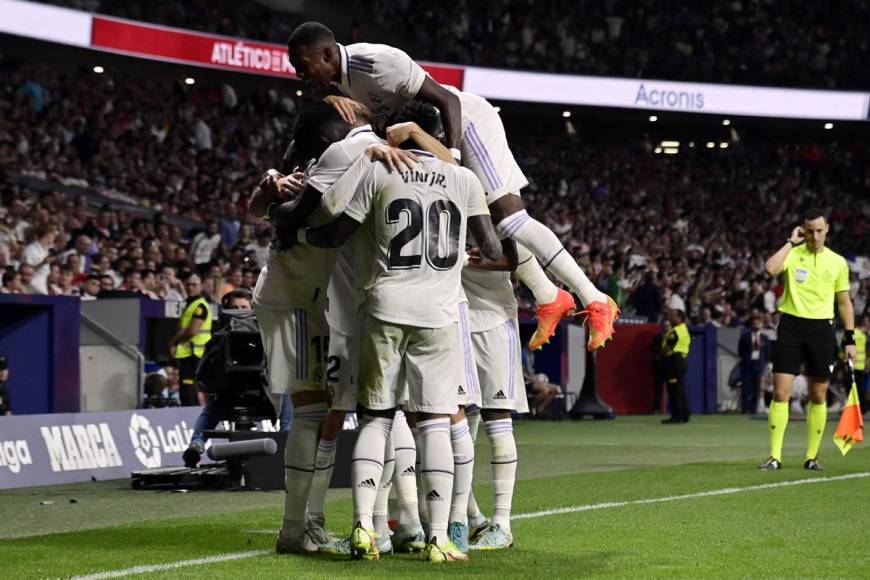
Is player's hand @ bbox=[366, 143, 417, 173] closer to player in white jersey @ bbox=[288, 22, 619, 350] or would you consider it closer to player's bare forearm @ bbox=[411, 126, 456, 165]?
player's bare forearm @ bbox=[411, 126, 456, 165]

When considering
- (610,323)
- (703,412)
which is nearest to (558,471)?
(610,323)

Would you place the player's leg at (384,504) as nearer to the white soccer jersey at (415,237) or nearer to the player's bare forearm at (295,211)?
the white soccer jersey at (415,237)

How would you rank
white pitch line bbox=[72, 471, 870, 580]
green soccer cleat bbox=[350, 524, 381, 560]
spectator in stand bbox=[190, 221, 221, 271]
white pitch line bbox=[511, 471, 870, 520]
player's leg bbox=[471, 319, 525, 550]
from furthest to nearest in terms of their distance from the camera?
spectator in stand bbox=[190, 221, 221, 271]
white pitch line bbox=[511, 471, 870, 520]
player's leg bbox=[471, 319, 525, 550]
green soccer cleat bbox=[350, 524, 381, 560]
white pitch line bbox=[72, 471, 870, 580]

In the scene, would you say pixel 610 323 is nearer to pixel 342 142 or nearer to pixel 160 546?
pixel 342 142

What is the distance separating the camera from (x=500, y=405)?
7371mm

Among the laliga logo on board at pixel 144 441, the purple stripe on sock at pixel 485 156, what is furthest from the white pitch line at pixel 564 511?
the laliga logo on board at pixel 144 441

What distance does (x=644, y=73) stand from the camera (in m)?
35.7

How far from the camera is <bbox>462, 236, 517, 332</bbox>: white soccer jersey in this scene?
749 centimetres

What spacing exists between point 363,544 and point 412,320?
101 cm

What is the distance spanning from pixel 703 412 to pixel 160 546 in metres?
18.7

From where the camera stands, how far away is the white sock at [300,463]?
6.86m

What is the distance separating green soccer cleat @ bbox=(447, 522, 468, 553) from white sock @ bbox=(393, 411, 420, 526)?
0.72 feet

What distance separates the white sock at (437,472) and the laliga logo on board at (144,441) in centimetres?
678

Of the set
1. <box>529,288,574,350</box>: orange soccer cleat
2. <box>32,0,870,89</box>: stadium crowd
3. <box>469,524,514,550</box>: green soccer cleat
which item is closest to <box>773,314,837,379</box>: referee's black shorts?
<box>529,288,574,350</box>: orange soccer cleat
